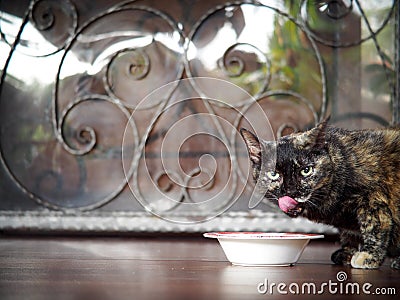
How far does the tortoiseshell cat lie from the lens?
1.22 metres

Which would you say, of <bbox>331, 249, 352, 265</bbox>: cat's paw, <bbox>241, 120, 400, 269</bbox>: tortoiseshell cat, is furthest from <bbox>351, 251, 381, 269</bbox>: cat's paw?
<bbox>331, 249, 352, 265</bbox>: cat's paw

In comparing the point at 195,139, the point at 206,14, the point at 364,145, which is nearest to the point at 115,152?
the point at 195,139

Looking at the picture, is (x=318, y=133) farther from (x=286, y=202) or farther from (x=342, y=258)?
(x=342, y=258)

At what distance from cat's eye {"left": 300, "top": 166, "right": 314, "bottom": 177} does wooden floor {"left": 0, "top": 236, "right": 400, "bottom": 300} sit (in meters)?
0.18

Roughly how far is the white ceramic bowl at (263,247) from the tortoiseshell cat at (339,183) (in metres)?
0.06

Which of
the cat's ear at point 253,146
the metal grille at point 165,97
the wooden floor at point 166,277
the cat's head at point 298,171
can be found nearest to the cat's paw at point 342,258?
the wooden floor at point 166,277

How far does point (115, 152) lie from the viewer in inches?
93.4

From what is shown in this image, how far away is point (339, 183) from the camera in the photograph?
1.23 m

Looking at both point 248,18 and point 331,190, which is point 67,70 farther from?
point 331,190

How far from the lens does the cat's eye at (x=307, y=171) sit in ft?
4.00

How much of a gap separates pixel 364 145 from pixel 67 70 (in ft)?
4.55

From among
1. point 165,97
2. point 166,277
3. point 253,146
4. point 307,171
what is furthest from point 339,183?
point 165,97

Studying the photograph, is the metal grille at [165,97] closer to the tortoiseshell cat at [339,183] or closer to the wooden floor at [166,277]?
the wooden floor at [166,277]

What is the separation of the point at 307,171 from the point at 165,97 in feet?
3.89
